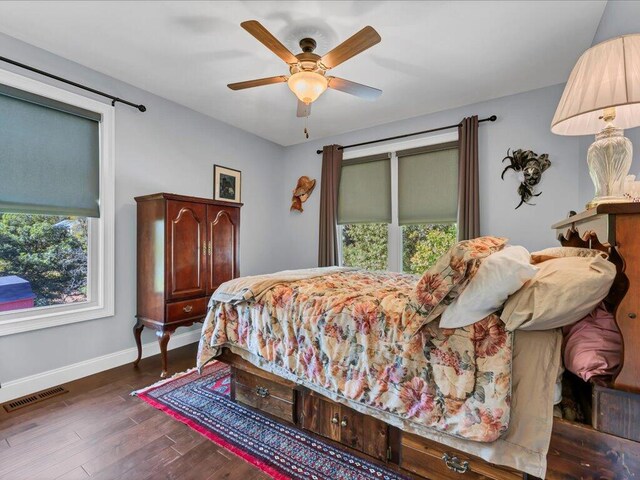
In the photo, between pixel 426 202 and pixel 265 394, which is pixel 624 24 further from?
pixel 265 394

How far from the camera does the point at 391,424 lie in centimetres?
147

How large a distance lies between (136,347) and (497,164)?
13.5 ft

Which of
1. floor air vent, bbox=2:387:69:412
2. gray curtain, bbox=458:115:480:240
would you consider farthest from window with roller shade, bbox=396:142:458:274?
floor air vent, bbox=2:387:69:412

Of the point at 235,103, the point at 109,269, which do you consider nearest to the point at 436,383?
the point at 109,269

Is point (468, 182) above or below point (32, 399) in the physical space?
above

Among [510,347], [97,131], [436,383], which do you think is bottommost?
[436,383]

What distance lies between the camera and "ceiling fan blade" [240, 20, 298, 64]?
1.71 m

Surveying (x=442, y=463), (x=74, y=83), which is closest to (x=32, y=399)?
(x=74, y=83)

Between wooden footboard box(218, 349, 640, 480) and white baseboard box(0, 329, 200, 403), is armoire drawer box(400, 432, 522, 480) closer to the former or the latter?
wooden footboard box(218, 349, 640, 480)

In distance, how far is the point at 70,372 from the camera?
8.47 feet

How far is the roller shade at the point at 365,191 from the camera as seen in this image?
12.7ft

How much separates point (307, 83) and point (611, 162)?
5.79 feet

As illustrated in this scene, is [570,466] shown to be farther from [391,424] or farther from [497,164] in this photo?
[497,164]

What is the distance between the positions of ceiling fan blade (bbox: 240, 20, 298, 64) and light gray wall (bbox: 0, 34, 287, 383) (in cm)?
186
